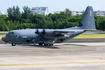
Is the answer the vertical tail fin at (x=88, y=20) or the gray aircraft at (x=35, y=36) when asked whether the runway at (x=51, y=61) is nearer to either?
the gray aircraft at (x=35, y=36)

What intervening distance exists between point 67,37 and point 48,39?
383cm

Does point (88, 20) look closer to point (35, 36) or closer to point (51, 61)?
point (35, 36)

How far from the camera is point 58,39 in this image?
118ft

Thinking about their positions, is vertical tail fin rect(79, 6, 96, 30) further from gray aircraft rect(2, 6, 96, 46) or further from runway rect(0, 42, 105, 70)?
runway rect(0, 42, 105, 70)

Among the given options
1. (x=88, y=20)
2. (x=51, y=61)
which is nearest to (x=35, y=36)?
(x=88, y=20)

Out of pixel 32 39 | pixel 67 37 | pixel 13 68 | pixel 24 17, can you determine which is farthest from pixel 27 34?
pixel 24 17

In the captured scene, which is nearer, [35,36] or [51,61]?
[51,61]

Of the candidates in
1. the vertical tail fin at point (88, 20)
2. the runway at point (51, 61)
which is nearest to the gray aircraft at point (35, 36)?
the vertical tail fin at point (88, 20)

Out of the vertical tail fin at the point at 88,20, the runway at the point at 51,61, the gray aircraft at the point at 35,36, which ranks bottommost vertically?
the runway at the point at 51,61

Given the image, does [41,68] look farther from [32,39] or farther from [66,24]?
[66,24]

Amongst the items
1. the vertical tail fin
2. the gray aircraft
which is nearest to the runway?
the gray aircraft

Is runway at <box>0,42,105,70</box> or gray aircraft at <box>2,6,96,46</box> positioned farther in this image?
gray aircraft at <box>2,6,96,46</box>

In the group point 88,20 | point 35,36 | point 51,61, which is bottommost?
point 51,61

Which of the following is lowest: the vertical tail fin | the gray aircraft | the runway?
the runway
